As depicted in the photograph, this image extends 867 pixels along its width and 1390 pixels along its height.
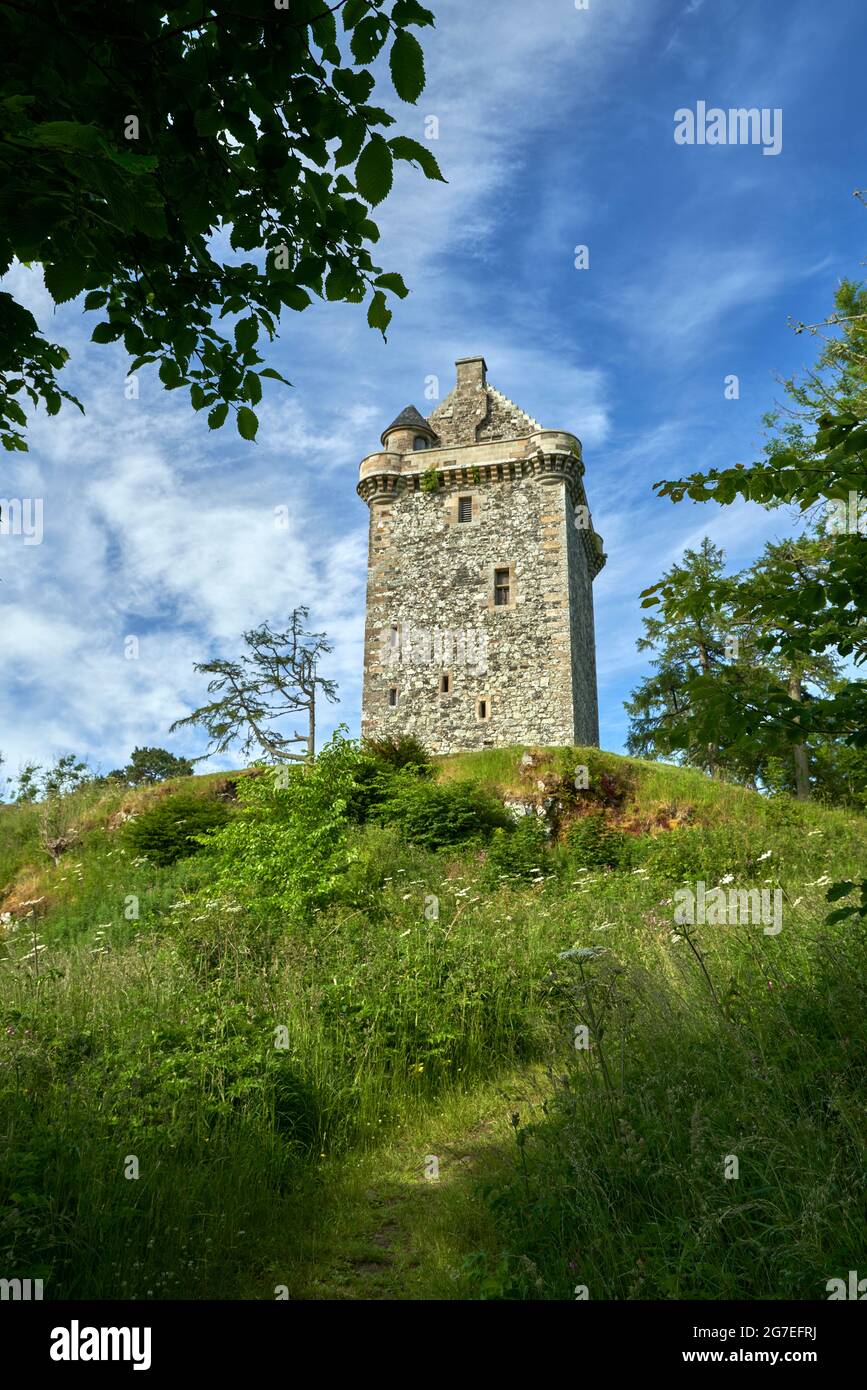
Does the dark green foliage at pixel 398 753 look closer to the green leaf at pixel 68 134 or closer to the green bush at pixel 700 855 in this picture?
the green bush at pixel 700 855

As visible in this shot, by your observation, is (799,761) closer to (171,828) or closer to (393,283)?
(171,828)

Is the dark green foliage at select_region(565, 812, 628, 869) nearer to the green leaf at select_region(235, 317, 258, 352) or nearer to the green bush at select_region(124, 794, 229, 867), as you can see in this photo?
the green bush at select_region(124, 794, 229, 867)

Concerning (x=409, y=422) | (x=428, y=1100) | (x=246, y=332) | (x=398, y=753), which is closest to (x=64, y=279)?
(x=246, y=332)

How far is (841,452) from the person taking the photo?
3.79m

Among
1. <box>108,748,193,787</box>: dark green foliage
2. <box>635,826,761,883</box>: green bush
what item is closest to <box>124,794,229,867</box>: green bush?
<box>635,826,761,883</box>: green bush

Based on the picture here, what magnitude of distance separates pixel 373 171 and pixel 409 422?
27.5 metres

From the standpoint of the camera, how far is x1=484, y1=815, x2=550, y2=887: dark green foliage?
45.5 ft

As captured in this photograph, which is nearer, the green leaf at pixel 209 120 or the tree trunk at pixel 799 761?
the green leaf at pixel 209 120

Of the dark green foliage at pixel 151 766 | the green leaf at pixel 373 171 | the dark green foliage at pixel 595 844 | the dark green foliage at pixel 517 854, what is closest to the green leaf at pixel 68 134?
the green leaf at pixel 373 171

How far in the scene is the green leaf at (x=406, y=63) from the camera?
107 inches

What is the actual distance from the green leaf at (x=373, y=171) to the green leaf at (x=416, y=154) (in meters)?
0.10
